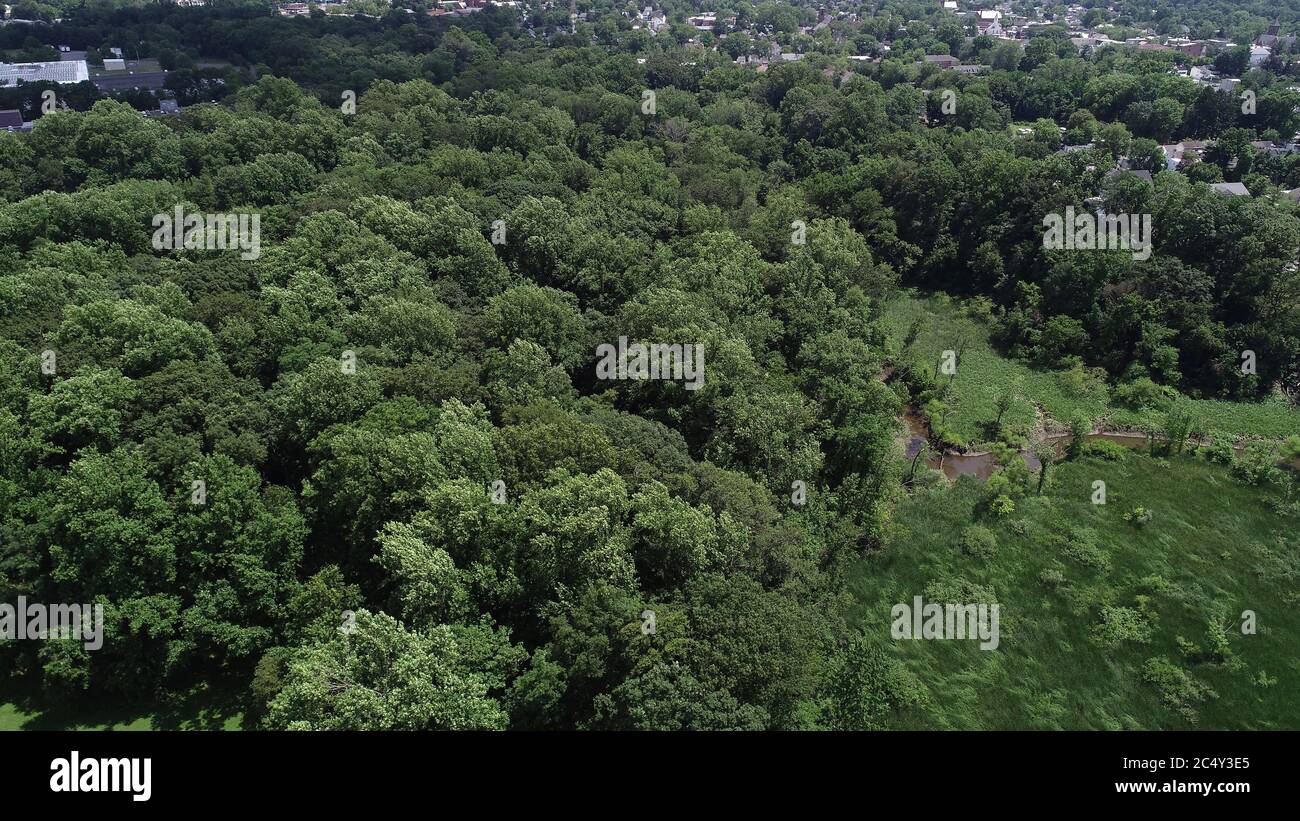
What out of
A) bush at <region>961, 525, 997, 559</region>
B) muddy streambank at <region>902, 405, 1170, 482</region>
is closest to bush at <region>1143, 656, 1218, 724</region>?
bush at <region>961, 525, 997, 559</region>

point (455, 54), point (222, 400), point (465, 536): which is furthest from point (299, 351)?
point (455, 54)

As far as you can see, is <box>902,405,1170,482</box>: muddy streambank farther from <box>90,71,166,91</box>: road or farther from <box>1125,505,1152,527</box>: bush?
<box>90,71,166,91</box>: road

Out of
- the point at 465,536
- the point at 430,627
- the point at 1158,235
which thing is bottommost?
the point at 430,627

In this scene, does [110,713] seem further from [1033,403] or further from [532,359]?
[1033,403]

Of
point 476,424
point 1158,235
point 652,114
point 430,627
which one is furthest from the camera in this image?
point 652,114

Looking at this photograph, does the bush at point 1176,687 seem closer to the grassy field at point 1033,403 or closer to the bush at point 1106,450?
the bush at point 1106,450

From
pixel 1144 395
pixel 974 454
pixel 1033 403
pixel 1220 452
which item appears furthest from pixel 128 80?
pixel 1220 452

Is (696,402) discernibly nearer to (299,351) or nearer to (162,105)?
(299,351)
